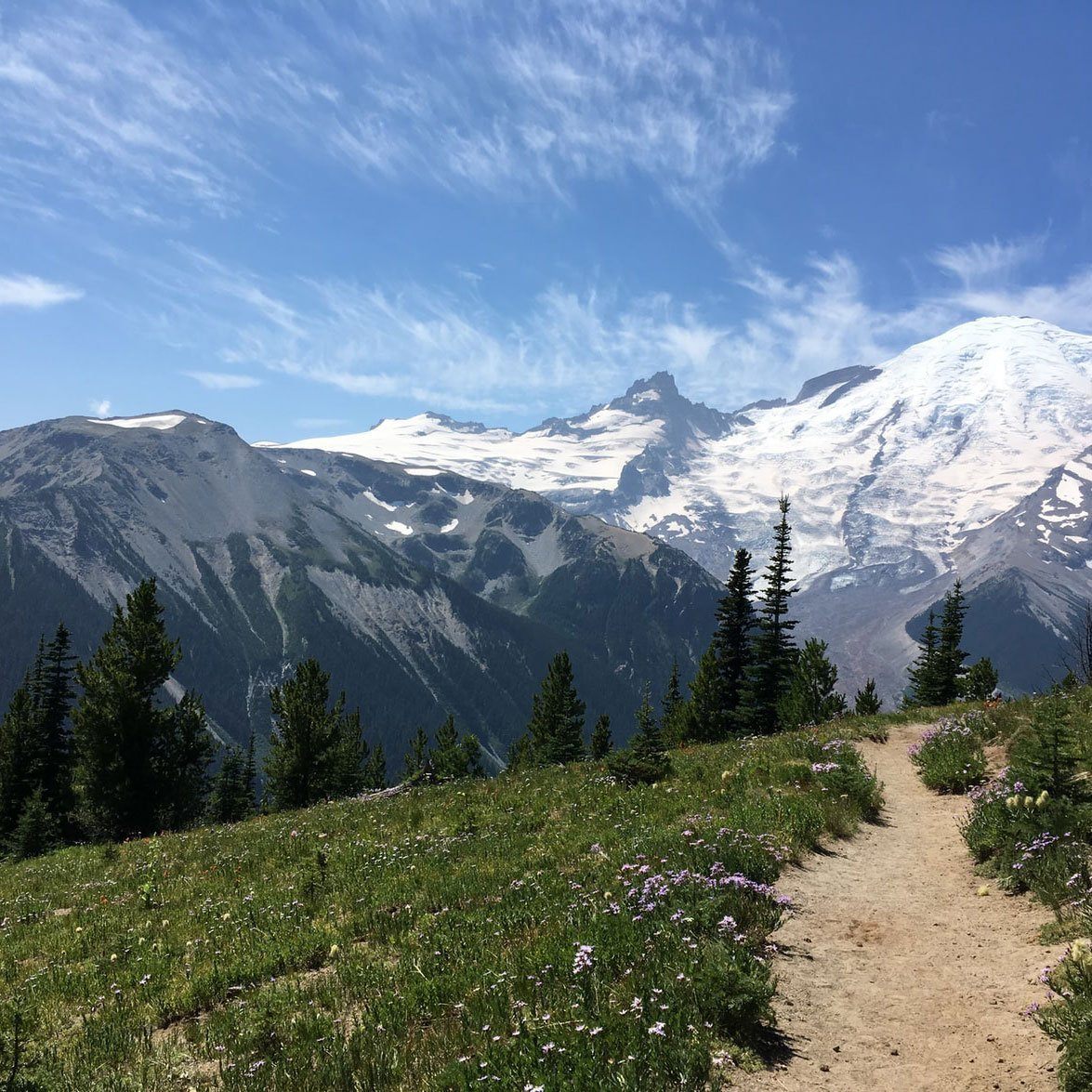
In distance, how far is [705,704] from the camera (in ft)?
228

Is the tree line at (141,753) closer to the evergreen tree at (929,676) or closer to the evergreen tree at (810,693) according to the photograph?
the evergreen tree at (810,693)

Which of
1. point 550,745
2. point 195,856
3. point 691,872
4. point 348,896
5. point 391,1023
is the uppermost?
point 691,872

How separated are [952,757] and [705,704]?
52856mm

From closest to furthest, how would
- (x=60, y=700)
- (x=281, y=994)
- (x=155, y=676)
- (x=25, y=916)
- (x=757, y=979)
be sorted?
(x=757, y=979)
(x=281, y=994)
(x=25, y=916)
(x=155, y=676)
(x=60, y=700)

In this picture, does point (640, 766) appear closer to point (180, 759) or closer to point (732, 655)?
point (180, 759)

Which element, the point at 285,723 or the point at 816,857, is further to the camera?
the point at 285,723

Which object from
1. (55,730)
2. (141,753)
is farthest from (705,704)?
(55,730)

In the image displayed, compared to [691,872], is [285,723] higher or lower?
lower

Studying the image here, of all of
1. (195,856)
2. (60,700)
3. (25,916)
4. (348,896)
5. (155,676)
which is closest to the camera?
(348,896)

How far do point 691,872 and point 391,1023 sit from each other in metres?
4.30

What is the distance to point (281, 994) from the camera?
794 centimetres

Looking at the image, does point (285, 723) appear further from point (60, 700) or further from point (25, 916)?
point (25, 916)

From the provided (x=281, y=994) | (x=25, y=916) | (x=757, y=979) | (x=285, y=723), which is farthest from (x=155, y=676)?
(x=757, y=979)

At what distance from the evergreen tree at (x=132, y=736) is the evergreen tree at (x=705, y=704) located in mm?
39164
